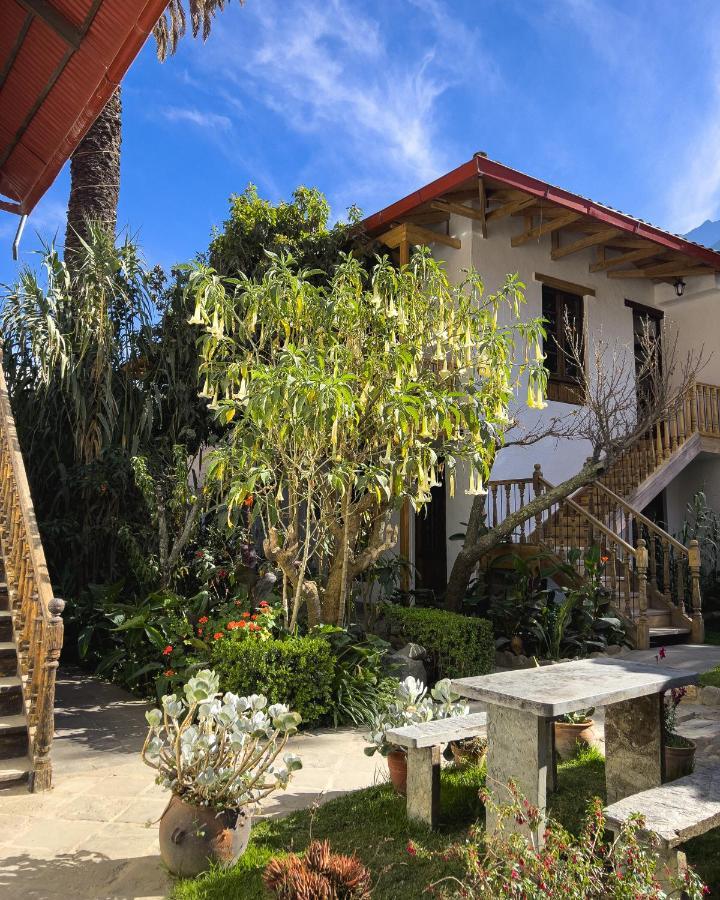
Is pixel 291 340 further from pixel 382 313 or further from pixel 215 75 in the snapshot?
pixel 215 75

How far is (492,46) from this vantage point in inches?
392

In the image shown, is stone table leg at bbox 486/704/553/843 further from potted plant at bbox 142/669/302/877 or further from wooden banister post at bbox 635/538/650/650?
wooden banister post at bbox 635/538/650/650

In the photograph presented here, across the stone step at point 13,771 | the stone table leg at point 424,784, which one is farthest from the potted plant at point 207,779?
the stone step at point 13,771

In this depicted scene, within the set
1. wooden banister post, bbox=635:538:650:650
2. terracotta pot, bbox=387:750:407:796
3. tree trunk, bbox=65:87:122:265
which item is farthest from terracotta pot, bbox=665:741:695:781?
tree trunk, bbox=65:87:122:265

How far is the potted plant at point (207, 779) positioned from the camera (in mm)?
3281

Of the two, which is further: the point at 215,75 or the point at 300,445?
the point at 215,75

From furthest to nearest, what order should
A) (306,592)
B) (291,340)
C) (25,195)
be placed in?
(25,195), (291,340), (306,592)

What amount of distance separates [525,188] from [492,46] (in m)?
1.95

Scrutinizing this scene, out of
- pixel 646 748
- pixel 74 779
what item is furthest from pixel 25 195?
pixel 646 748

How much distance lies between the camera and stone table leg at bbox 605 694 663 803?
3801 mm

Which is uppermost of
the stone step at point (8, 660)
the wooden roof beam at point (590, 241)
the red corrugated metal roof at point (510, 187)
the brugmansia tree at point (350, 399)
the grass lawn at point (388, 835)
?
the red corrugated metal roof at point (510, 187)

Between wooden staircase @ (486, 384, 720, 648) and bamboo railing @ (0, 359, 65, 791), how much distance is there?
21.2 feet

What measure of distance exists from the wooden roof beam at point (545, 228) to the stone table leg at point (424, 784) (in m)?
8.95

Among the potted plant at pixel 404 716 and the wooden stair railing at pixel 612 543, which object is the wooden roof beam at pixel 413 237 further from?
the potted plant at pixel 404 716
